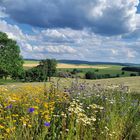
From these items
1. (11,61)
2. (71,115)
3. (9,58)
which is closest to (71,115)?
(71,115)

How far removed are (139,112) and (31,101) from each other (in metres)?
Result: 2.71

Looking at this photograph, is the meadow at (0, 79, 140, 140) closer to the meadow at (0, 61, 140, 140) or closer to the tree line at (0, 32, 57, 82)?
the meadow at (0, 61, 140, 140)

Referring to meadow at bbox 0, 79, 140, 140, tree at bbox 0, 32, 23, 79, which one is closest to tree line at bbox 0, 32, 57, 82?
tree at bbox 0, 32, 23, 79

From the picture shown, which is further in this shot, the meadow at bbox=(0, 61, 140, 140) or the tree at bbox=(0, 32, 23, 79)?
the tree at bbox=(0, 32, 23, 79)

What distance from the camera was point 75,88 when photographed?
9.02 meters

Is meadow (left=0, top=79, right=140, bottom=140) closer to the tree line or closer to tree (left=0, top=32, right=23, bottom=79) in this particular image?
the tree line

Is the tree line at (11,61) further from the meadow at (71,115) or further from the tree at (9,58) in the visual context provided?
the meadow at (71,115)

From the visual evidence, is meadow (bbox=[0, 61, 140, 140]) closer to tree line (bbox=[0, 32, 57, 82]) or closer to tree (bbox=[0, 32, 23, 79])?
tree line (bbox=[0, 32, 57, 82])

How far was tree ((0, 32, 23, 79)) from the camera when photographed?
53.2 m

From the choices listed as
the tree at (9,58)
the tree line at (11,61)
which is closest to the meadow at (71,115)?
the tree line at (11,61)

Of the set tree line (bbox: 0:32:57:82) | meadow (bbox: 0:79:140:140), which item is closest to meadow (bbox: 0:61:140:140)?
meadow (bbox: 0:79:140:140)

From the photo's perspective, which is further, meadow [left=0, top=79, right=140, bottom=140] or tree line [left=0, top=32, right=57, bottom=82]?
tree line [left=0, top=32, right=57, bottom=82]

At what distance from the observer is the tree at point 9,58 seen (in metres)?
53.2

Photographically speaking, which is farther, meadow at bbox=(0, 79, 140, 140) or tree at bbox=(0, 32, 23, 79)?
tree at bbox=(0, 32, 23, 79)
